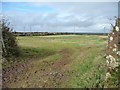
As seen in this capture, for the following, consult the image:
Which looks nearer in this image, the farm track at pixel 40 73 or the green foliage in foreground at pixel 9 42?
the farm track at pixel 40 73

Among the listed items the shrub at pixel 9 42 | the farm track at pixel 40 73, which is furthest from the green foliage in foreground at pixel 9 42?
the farm track at pixel 40 73

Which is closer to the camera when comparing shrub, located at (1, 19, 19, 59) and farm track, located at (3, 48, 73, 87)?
farm track, located at (3, 48, 73, 87)

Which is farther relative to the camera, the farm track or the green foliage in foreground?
the green foliage in foreground

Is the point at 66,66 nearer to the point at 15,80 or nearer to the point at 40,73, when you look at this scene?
the point at 40,73

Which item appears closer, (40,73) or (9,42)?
(40,73)

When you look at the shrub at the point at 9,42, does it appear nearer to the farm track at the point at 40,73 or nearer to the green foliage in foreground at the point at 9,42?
the green foliage in foreground at the point at 9,42

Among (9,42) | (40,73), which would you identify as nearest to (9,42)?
(9,42)

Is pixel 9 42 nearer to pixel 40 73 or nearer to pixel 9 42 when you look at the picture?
pixel 9 42

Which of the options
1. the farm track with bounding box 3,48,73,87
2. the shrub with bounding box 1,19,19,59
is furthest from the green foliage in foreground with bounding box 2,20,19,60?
the farm track with bounding box 3,48,73,87

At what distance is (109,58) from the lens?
10.7m

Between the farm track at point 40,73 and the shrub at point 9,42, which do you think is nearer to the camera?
the farm track at point 40,73

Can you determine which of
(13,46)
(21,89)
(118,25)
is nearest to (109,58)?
(118,25)

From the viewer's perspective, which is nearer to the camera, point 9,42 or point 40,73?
point 40,73

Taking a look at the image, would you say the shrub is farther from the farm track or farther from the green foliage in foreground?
the farm track
